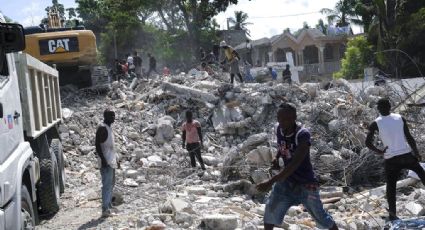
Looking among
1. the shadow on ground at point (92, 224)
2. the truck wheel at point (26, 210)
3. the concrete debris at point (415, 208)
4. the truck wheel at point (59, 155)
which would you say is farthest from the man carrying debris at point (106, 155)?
the concrete debris at point (415, 208)

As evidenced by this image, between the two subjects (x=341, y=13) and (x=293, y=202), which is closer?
(x=293, y=202)

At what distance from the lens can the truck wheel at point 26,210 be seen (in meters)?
4.85

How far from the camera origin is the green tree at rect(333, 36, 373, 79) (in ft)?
93.9

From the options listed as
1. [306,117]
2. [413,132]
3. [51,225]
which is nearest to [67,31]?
[306,117]

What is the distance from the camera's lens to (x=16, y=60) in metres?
6.54

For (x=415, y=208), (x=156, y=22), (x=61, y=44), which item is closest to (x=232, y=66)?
(x=61, y=44)

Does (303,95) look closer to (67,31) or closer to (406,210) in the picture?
(67,31)

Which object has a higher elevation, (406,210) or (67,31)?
(67,31)

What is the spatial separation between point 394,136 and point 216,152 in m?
7.30

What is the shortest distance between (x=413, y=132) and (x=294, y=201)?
585 centimetres

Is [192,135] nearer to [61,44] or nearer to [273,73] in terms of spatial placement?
[61,44]

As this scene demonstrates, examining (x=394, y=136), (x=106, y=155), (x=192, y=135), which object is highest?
(x=394, y=136)

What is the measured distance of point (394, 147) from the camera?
6.17 m

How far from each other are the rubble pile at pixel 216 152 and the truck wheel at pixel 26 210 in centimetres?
152
